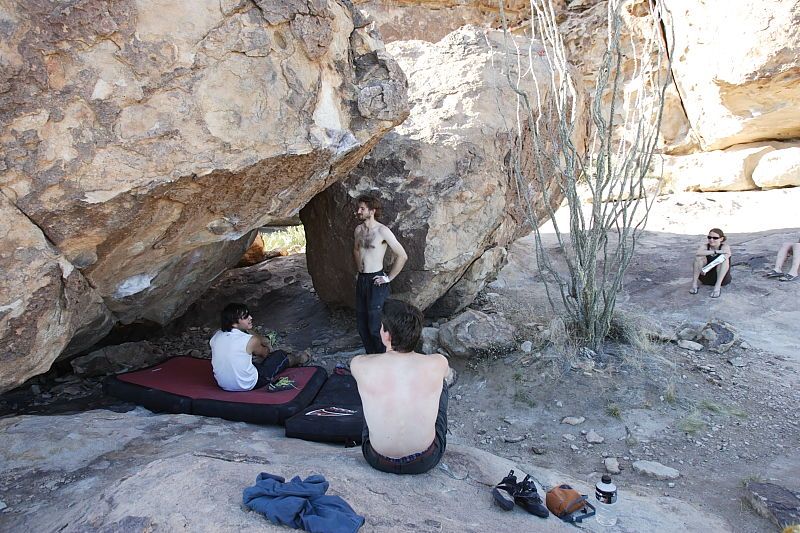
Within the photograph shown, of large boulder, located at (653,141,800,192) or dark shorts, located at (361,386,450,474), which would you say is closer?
dark shorts, located at (361,386,450,474)

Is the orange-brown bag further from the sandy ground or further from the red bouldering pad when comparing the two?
the red bouldering pad

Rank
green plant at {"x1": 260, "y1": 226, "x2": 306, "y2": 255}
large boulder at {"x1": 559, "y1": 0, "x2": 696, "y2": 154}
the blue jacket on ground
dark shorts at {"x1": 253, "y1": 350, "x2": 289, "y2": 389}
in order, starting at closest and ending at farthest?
the blue jacket on ground < dark shorts at {"x1": 253, "y1": 350, "x2": 289, "y2": 389} < green plant at {"x1": 260, "y1": 226, "x2": 306, "y2": 255} < large boulder at {"x1": 559, "y1": 0, "x2": 696, "y2": 154}

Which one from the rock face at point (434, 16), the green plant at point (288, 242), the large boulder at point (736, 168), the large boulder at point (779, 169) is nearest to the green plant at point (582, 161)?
the green plant at point (288, 242)

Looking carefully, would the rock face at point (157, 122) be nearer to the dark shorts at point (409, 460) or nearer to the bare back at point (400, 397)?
the bare back at point (400, 397)

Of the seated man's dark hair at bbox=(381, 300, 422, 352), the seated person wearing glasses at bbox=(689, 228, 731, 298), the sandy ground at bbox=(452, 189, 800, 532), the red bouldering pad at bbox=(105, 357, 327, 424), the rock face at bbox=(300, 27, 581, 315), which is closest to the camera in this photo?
the seated man's dark hair at bbox=(381, 300, 422, 352)

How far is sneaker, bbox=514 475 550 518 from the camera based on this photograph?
2.46 metres

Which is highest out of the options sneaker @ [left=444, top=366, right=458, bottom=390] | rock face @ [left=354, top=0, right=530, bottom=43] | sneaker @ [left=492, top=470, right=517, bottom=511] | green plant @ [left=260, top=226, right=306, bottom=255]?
rock face @ [left=354, top=0, right=530, bottom=43]

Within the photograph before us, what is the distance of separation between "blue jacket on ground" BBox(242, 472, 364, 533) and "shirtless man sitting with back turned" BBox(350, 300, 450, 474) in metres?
0.55

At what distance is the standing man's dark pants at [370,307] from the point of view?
4598mm

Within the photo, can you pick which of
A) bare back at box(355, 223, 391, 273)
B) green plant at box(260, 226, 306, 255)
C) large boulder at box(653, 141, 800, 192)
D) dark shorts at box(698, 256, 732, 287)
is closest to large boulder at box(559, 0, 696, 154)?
large boulder at box(653, 141, 800, 192)

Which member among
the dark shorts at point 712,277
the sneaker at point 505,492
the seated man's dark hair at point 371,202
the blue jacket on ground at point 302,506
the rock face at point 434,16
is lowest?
the sneaker at point 505,492

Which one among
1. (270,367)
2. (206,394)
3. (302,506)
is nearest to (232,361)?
(206,394)

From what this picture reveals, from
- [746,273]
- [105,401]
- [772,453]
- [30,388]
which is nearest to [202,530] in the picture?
[105,401]

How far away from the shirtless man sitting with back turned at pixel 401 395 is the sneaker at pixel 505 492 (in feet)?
1.05
